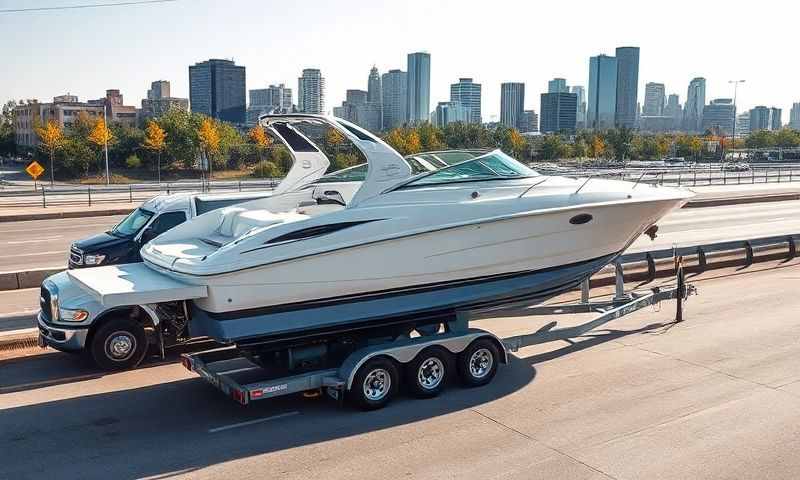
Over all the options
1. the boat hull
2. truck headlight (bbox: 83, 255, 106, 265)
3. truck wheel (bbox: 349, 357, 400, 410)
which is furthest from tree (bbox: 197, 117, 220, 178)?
truck wheel (bbox: 349, 357, 400, 410)

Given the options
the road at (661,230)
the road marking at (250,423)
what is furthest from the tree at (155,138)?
the road marking at (250,423)

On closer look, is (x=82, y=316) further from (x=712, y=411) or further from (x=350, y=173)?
(x=712, y=411)

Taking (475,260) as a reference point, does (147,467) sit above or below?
below

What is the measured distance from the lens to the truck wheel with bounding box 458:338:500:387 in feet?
30.9

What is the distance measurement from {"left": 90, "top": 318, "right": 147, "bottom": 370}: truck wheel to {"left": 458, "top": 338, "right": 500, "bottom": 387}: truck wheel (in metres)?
4.19

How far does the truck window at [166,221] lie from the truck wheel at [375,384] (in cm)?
599

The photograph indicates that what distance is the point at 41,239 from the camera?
80.2ft

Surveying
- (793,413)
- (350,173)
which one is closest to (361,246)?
(350,173)

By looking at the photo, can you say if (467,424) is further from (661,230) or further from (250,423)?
(661,230)

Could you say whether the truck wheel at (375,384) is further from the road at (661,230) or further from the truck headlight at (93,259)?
the road at (661,230)

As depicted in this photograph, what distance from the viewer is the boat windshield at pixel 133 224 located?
13.6 metres

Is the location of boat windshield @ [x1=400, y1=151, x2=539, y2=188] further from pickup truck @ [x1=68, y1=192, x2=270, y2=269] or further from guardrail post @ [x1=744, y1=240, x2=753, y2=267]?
guardrail post @ [x1=744, y1=240, x2=753, y2=267]

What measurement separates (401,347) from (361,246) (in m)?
1.21

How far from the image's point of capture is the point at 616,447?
7.64m
